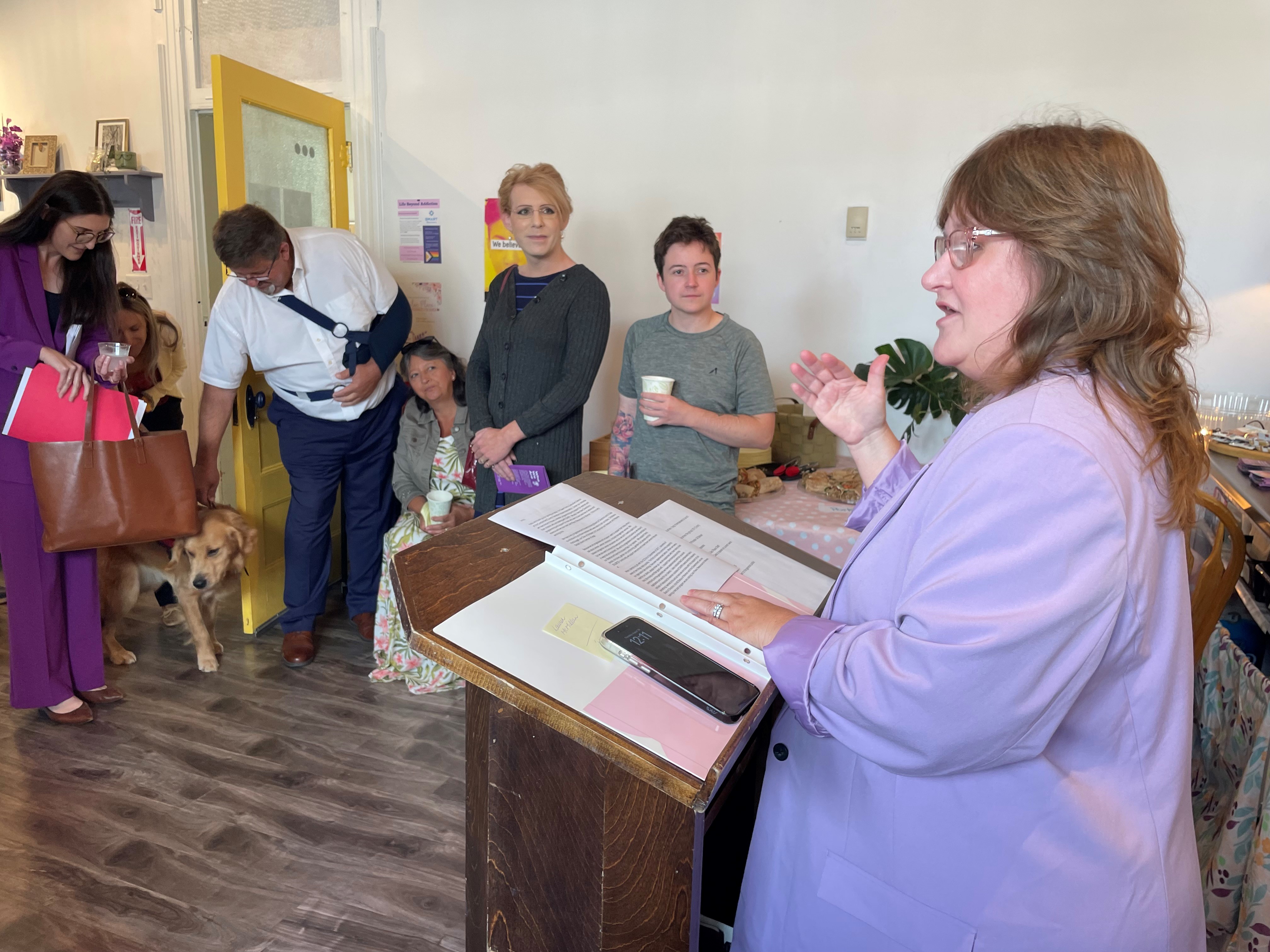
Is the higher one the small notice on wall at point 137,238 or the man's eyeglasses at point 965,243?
the small notice on wall at point 137,238

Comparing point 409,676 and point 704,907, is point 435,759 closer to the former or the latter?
point 409,676

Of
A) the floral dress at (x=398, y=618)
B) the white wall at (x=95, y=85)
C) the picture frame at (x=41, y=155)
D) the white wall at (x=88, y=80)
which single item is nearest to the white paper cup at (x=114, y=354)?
the floral dress at (x=398, y=618)

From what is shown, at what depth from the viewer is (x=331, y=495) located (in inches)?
121

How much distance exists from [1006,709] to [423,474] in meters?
2.62

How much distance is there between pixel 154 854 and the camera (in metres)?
1.96

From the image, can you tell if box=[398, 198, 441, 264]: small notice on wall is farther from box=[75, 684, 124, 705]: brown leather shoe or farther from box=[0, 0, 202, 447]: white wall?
box=[75, 684, 124, 705]: brown leather shoe

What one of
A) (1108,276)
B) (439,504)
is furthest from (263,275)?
(1108,276)

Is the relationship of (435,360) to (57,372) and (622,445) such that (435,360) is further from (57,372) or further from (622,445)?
(57,372)

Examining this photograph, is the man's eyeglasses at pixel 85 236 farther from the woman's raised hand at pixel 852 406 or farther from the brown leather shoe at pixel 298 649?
the woman's raised hand at pixel 852 406

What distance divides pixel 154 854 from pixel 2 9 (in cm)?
455

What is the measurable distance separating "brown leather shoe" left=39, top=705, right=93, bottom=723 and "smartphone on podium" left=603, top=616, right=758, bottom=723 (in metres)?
2.39

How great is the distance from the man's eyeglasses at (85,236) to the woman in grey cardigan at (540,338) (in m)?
1.12

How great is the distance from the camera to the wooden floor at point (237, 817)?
176 cm

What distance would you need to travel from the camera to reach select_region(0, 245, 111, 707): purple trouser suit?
227 cm
